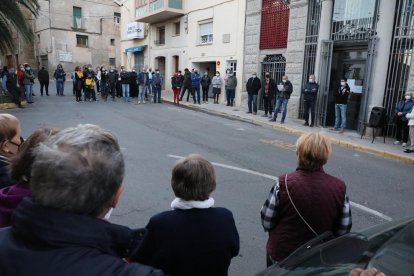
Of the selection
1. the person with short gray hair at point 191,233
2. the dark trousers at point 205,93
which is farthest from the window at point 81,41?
the person with short gray hair at point 191,233

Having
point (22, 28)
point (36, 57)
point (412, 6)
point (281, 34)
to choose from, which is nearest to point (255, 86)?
point (281, 34)

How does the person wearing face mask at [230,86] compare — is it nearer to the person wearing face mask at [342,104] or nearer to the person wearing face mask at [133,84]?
the person wearing face mask at [133,84]

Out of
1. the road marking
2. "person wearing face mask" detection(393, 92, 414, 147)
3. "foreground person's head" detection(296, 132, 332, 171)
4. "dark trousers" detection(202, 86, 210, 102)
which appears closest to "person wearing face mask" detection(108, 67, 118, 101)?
"dark trousers" detection(202, 86, 210, 102)

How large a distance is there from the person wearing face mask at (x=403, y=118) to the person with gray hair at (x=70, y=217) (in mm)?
10350

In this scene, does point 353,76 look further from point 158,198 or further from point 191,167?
point 191,167

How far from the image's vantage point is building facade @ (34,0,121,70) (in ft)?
120

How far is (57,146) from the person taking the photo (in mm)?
1242

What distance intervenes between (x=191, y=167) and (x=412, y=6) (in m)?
10.9

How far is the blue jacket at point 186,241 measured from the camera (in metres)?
1.96

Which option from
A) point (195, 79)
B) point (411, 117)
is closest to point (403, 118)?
point (411, 117)

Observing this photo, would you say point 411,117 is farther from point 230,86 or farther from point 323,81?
point 230,86

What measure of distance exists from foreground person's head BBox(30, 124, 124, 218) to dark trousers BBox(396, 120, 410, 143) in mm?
10613

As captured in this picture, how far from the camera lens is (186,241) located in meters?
1.95

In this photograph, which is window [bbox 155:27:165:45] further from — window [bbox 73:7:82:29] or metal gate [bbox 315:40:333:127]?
window [bbox 73:7:82:29]
